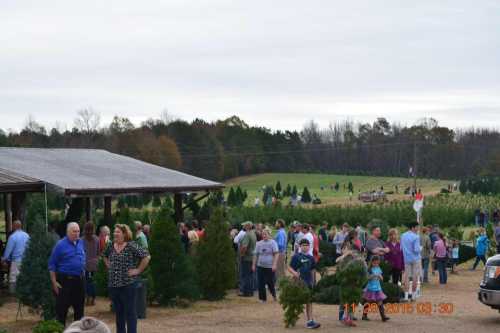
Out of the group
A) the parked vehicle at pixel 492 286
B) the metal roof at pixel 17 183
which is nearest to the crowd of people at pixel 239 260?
the metal roof at pixel 17 183

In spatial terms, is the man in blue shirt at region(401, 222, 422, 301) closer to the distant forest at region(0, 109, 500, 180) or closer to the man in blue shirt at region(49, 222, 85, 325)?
the man in blue shirt at region(49, 222, 85, 325)

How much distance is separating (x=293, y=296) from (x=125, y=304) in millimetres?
3151

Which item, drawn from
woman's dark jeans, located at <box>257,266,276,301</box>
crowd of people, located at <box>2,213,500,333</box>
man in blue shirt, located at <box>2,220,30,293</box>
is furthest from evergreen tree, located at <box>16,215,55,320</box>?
woman's dark jeans, located at <box>257,266,276,301</box>

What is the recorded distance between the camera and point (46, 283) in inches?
521

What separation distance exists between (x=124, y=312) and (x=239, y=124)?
11658 cm

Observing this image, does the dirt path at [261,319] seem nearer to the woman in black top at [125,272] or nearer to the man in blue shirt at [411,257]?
the man in blue shirt at [411,257]

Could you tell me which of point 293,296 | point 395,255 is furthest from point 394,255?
point 293,296

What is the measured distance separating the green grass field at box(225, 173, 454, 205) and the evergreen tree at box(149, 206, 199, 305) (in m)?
76.3

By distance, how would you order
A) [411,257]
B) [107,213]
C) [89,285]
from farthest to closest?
[107,213] < [411,257] < [89,285]

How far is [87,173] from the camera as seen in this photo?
843 inches

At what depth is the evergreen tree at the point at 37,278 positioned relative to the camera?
13.2 metres

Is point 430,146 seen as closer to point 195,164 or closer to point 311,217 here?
point 195,164

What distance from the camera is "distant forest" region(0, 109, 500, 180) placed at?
90.9m
